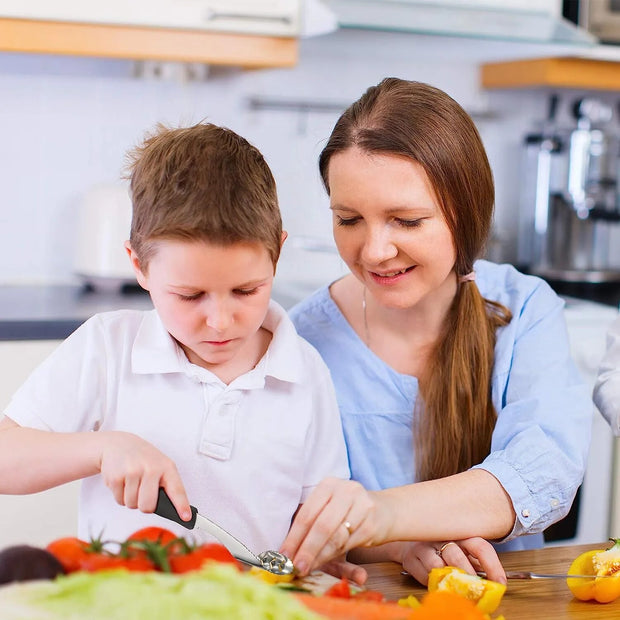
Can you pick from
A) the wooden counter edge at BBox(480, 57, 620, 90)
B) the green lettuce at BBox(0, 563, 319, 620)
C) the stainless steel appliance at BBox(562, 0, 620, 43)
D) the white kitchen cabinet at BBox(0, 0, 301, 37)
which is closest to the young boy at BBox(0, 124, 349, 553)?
the green lettuce at BBox(0, 563, 319, 620)

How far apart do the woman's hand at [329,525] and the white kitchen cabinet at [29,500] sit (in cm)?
121

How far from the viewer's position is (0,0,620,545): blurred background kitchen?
2164 mm

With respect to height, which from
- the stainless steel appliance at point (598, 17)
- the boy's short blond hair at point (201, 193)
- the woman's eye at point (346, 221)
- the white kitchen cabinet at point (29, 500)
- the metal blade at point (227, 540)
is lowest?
the white kitchen cabinet at point (29, 500)

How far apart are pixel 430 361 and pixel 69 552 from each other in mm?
726

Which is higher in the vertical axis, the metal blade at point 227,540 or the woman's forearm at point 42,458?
the woman's forearm at point 42,458

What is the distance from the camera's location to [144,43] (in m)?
2.19

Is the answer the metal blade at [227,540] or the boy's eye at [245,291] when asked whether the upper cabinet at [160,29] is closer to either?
the boy's eye at [245,291]

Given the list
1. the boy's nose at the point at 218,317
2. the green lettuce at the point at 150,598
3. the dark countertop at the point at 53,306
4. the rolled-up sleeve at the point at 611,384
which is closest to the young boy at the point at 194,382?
the boy's nose at the point at 218,317

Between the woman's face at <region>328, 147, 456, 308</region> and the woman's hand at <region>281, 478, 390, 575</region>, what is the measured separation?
312 mm

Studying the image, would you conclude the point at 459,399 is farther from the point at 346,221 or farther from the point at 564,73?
the point at 564,73

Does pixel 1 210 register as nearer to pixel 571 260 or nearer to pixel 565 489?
pixel 571 260

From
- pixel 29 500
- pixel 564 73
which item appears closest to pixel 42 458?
pixel 29 500

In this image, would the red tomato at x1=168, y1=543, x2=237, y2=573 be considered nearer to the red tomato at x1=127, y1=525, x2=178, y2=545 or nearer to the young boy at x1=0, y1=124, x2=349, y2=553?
the red tomato at x1=127, y1=525, x2=178, y2=545

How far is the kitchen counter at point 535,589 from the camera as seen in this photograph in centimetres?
89
